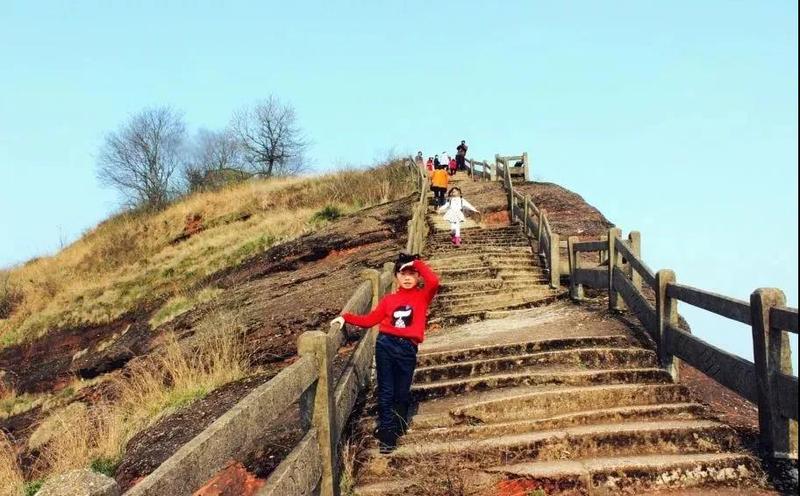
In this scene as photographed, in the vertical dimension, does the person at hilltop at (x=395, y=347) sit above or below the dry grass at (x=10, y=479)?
above

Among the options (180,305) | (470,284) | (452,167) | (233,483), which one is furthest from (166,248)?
(233,483)

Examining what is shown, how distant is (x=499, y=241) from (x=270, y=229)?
1252 cm

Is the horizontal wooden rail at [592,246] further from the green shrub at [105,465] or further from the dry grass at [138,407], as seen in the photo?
the green shrub at [105,465]

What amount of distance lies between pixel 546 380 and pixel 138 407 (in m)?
6.56

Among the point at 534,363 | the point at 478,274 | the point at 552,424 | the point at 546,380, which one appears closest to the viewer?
the point at 552,424

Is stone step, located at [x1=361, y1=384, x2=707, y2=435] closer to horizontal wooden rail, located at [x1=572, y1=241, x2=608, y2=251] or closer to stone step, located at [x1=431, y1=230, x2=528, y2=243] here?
horizontal wooden rail, located at [x1=572, y1=241, x2=608, y2=251]

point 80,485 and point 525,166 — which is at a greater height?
point 525,166

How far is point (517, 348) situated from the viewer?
8172 millimetres

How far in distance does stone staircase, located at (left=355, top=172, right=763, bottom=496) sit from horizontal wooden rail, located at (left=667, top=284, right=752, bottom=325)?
0.88m

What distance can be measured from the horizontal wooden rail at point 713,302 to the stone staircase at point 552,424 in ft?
2.89

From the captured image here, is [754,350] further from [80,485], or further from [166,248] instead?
[166,248]

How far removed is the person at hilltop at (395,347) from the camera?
5.88 meters

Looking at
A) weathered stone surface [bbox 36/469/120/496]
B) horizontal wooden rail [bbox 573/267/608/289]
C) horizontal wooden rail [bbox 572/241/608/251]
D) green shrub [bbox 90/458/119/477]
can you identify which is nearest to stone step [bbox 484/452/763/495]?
weathered stone surface [bbox 36/469/120/496]

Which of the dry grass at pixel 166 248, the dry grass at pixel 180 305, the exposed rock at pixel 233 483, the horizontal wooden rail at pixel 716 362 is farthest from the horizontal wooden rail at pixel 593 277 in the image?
the dry grass at pixel 166 248
